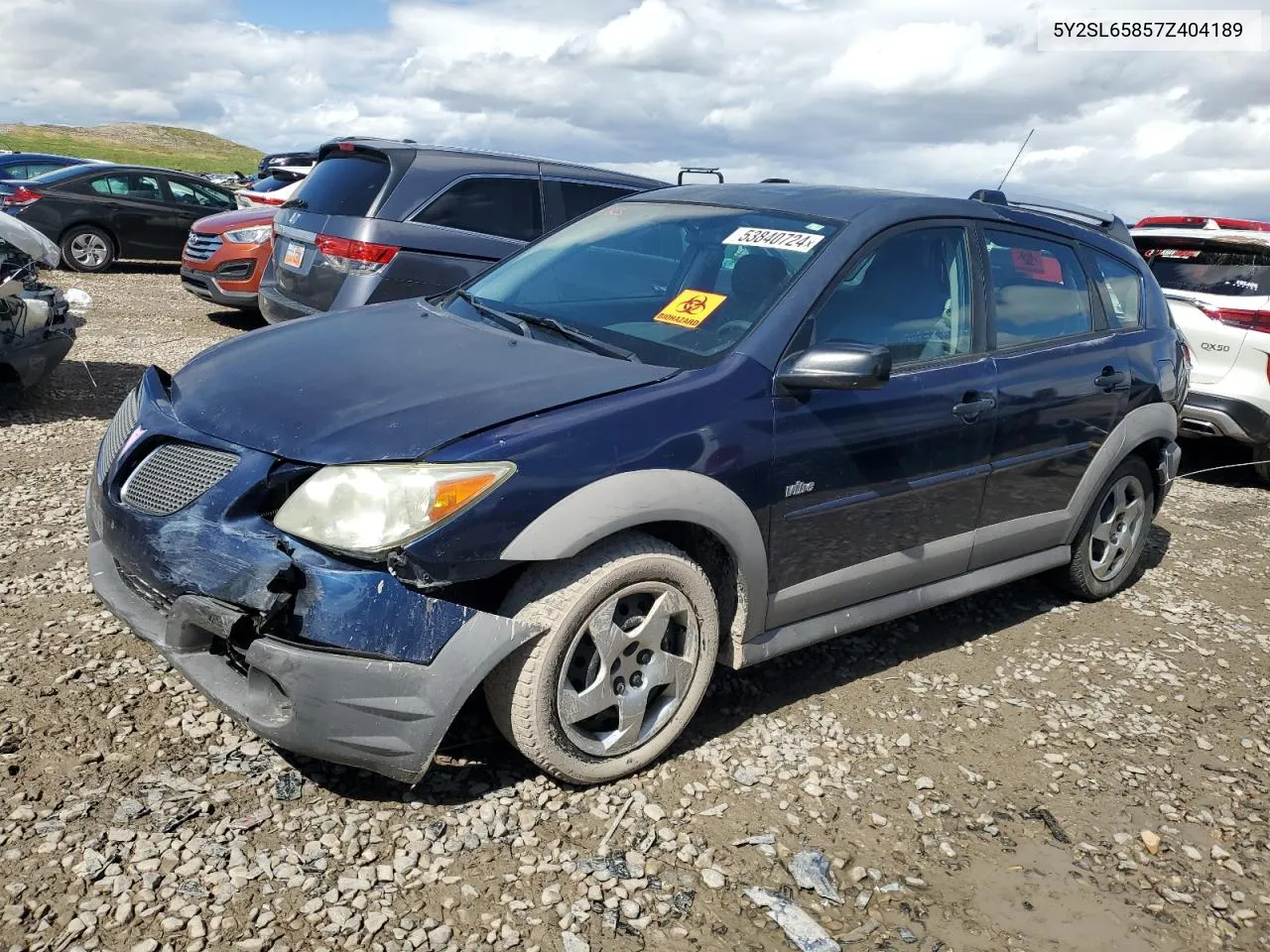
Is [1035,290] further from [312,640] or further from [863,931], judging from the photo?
[312,640]

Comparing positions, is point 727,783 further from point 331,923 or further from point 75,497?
point 75,497

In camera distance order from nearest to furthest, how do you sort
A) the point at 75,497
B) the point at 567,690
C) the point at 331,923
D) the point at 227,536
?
1. the point at 331,923
2. the point at 227,536
3. the point at 567,690
4. the point at 75,497

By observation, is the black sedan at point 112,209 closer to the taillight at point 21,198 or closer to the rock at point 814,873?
the taillight at point 21,198

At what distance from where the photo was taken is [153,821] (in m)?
2.79

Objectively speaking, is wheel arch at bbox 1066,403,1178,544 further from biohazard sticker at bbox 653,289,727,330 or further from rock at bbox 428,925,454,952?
rock at bbox 428,925,454,952

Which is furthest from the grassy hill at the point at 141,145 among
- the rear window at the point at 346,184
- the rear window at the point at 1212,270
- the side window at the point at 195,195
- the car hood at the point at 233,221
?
the rear window at the point at 1212,270

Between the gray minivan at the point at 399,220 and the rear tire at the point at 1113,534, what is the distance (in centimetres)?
395

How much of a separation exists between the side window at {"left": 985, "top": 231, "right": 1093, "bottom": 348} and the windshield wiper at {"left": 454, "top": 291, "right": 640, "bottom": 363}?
63.6 inches

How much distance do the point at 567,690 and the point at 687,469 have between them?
72 centimetres

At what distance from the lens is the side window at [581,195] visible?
Answer: 7.70m

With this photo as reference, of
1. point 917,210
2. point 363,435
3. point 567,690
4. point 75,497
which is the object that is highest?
point 917,210

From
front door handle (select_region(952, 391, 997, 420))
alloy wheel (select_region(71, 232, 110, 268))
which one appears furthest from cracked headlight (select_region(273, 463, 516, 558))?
alloy wheel (select_region(71, 232, 110, 268))

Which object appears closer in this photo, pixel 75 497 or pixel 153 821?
pixel 153 821

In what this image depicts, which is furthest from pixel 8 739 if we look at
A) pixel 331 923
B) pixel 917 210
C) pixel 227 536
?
pixel 917 210
